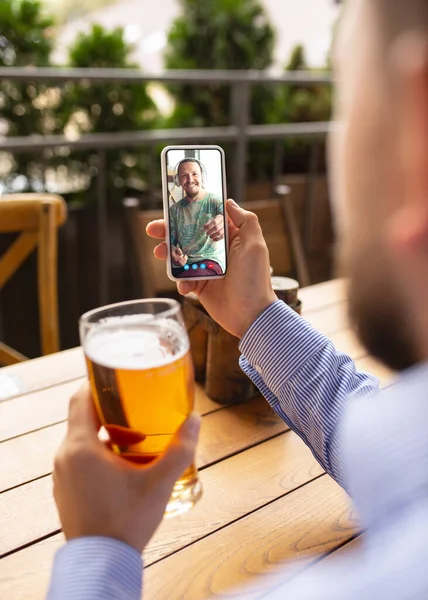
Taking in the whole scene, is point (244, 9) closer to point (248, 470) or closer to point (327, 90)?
point (327, 90)

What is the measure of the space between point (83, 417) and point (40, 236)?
1.12 metres

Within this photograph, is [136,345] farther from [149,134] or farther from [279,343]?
[149,134]

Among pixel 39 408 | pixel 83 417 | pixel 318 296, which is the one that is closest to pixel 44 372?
pixel 39 408

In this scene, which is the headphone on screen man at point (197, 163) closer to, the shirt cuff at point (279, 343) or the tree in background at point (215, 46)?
the shirt cuff at point (279, 343)

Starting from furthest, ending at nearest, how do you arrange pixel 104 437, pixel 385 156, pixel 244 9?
1. pixel 244 9
2. pixel 104 437
3. pixel 385 156

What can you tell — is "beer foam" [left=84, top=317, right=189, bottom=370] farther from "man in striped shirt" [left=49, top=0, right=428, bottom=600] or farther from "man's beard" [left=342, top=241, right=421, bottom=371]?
"man's beard" [left=342, top=241, right=421, bottom=371]

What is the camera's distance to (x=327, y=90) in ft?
14.6

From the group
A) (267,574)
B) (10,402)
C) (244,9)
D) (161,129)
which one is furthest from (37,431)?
(244,9)

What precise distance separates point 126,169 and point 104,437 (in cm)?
313

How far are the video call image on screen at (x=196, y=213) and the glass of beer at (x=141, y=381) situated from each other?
263 millimetres

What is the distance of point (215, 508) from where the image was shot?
33.0 inches

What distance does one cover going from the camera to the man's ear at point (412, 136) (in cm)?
47

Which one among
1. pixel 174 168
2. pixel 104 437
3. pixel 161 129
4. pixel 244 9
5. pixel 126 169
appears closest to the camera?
pixel 104 437

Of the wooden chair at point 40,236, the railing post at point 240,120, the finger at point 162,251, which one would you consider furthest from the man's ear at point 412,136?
the railing post at point 240,120
